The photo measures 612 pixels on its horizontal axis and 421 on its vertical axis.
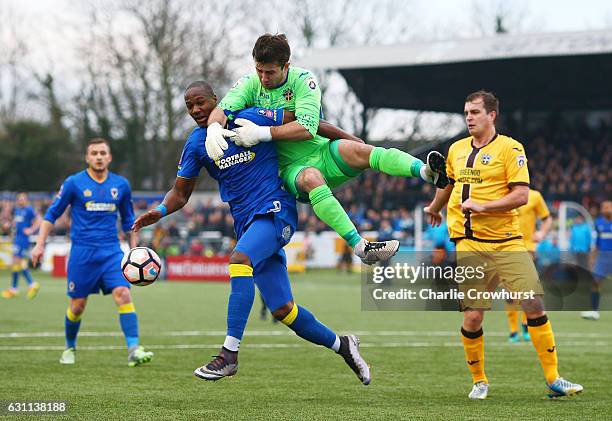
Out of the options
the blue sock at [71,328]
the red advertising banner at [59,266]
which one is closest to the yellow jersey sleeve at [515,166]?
the blue sock at [71,328]

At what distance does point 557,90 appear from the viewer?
38.8 meters

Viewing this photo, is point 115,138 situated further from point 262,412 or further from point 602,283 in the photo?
point 262,412

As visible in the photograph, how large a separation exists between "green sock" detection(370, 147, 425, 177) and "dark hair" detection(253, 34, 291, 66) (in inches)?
39.6

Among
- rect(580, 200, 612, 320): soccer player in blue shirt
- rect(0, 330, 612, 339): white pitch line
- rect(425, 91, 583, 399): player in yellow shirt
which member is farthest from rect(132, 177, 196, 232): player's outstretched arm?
rect(580, 200, 612, 320): soccer player in blue shirt

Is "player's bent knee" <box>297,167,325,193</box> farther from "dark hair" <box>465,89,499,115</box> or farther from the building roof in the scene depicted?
the building roof

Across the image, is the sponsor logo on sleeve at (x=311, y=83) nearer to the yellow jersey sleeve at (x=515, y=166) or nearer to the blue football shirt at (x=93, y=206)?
the yellow jersey sleeve at (x=515, y=166)

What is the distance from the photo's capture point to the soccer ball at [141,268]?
27.5ft

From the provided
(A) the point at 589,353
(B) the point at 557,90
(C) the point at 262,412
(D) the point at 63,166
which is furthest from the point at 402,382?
(D) the point at 63,166

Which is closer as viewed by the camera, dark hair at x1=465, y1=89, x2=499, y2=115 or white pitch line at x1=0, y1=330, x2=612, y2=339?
dark hair at x1=465, y1=89, x2=499, y2=115

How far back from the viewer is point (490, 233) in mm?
8859

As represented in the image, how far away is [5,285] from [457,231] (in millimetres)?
21075

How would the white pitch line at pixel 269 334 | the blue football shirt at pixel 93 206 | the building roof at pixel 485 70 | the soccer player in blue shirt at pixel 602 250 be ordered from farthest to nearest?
the building roof at pixel 485 70 < the soccer player in blue shirt at pixel 602 250 < the white pitch line at pixel 269 334 < the blue football shirt at pixel 93 206

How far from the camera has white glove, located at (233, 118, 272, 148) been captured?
7.68 m

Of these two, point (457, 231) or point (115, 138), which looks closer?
point (457, 231)
